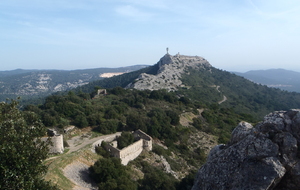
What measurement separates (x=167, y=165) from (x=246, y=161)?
1565 centimetres

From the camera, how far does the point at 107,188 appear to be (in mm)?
14539

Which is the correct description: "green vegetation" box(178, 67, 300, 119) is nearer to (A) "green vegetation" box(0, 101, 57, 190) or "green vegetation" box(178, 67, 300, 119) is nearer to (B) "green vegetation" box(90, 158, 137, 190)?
(B) "green vegetation" box(90, 158, 137, 190)

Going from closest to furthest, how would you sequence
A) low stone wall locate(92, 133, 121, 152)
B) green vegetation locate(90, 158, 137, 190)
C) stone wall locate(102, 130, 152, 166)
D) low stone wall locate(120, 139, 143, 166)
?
green vegetation locate(90, 158, 137, 190) < stone wall locate(102, 130, 152, 166) < low stone wall locate(120, 139, 143, 166) < low stone wall locate(92, 133, 121, 152)

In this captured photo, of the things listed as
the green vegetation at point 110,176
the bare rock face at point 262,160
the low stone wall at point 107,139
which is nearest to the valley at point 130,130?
the green vegetation at point 110,176

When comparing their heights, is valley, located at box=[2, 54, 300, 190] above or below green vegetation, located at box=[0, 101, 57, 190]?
Answer: below

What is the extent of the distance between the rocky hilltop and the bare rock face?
65.0 metres

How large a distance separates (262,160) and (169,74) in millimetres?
91173

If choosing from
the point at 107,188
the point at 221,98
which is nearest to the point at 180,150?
the point at 107,188

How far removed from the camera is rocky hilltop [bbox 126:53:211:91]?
265 feet

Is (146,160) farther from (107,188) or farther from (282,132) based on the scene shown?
(282,132)

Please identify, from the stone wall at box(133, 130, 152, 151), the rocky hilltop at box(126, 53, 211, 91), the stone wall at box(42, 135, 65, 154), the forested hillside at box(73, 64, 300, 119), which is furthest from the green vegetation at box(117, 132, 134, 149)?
the rocky hilltop at box(126, 53, 211, 91)

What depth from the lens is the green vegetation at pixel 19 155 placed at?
827cm

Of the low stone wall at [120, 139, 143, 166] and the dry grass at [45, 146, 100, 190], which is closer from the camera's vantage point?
the dry grass at [45, 146, 100, 190]

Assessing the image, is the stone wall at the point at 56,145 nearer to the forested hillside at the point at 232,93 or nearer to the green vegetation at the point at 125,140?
the green vegetation at the point at 125,140
